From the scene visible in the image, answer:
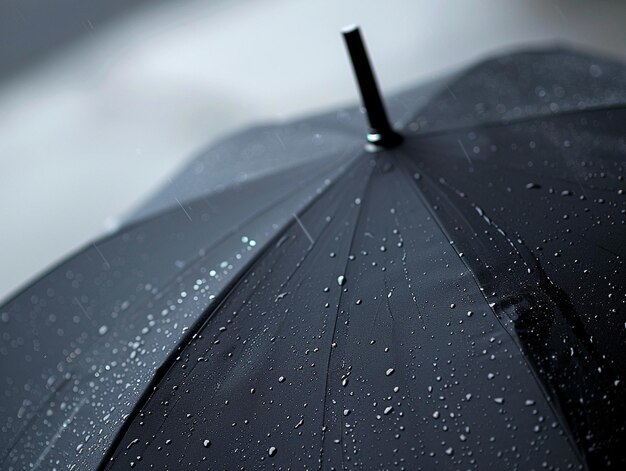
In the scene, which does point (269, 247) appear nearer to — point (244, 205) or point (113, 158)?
point (244, 205)

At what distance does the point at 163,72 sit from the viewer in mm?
3557

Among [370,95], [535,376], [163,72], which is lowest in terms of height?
[535,376]

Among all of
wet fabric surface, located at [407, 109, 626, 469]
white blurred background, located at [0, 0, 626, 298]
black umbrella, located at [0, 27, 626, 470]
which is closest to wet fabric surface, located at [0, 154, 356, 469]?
black umbrella, located at [0, 27, 626, 470]

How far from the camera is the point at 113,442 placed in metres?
0.92

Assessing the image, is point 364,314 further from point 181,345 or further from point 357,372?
point 181,345

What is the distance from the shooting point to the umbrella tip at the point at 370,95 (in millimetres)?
1121

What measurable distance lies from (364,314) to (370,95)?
38 centimetres

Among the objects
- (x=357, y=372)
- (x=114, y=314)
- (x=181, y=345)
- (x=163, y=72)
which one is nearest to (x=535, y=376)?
(x=357, y=372)

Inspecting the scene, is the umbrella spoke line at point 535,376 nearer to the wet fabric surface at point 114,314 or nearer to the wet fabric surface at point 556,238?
the wet fabric surface at point 556,238

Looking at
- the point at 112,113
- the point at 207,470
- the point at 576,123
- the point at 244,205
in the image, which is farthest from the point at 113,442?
the point at 112,113

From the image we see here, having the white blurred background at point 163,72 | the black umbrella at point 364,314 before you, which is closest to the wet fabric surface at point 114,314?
the black umbrella at point 364,314

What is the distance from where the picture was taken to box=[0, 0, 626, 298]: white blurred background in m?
2.96

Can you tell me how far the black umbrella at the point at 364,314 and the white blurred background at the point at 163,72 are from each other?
163 centimetres

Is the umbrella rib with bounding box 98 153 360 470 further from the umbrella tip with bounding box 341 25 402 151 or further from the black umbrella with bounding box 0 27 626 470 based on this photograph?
the umbrella tip with bounding box 341 25 402 151
